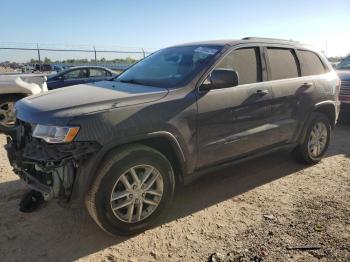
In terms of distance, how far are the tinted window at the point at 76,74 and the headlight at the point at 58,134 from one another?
1025 cm

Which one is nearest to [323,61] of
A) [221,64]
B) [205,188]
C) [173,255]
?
→ [221,64]

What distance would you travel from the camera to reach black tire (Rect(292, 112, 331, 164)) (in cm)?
520

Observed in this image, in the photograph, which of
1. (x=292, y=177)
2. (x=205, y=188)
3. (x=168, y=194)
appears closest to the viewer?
(x=168, y=194)

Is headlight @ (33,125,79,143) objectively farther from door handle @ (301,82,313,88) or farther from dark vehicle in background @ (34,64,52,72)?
dark vehicle in background @ (34,64,52,72)

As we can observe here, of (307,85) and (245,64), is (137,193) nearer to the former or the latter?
(245,64)

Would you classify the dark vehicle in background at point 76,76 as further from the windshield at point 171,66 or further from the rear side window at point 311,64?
the rear side window at point 311,64

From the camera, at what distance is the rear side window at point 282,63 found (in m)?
4.64

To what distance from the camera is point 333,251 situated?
3215mm

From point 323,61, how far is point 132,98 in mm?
3501

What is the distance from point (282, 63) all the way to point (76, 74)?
9733mm

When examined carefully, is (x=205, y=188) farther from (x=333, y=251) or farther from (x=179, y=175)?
(x=333, y=251)

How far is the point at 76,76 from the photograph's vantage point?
13.1 metres

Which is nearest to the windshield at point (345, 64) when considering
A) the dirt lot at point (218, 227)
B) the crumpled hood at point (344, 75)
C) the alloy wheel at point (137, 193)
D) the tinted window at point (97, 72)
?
the crumpled hood at point (344, 75)

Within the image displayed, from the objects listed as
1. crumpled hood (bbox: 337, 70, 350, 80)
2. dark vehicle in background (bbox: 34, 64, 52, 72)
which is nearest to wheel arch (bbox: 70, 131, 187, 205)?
crumpled hood (bbox: 337, 70, 350, 80)
